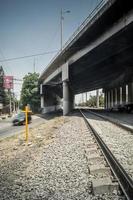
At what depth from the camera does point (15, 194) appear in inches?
245

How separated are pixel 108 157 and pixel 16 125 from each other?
85.0ft

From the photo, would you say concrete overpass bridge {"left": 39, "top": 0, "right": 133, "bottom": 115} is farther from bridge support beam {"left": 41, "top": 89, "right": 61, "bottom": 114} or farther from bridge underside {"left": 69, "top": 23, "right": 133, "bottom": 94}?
bridge support beam {"left": 41, "top": 89, "right": 61, "bottom": 114}

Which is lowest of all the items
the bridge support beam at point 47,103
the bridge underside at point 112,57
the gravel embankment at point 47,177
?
the gravel embankment at point 47,177

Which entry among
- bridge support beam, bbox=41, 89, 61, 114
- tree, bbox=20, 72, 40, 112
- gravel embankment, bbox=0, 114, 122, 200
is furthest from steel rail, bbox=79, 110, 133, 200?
tree, bbox=20, 72, 40, 112

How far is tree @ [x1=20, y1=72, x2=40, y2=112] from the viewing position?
258ft

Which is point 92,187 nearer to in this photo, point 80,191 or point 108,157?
point 80,191

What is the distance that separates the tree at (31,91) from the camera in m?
78.7

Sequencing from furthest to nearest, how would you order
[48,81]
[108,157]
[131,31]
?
[48,81] → [131,31] → [108,157]

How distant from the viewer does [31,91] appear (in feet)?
258

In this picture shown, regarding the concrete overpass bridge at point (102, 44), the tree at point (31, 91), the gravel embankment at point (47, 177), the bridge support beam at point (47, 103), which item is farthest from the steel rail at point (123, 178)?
the tree at point (31, 91)

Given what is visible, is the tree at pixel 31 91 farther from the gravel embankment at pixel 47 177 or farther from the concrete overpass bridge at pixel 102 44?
the gravel embankment at pixel 47 177

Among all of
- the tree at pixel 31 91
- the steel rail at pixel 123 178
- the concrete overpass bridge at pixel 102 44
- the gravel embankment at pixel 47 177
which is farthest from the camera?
the tree at pixel 31 91

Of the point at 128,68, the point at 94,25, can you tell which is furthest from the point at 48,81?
the point at 94,25

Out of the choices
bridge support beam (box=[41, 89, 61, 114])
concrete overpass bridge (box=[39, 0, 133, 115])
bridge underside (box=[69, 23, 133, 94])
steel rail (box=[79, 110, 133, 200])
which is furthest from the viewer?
bridge support beam (box=[41, 89, 61, 114])
